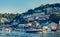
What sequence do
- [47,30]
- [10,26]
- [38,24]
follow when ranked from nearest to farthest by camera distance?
[47,30] → [38,24] → [10,26]

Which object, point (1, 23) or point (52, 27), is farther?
point (1, 23)

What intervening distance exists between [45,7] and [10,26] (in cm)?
1230

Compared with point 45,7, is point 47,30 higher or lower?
lower

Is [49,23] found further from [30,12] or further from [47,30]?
[30,12]

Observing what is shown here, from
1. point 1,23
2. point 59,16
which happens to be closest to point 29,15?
point 1,23

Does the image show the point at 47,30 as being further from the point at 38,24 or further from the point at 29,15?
the point at 29,15

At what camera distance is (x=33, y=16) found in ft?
241

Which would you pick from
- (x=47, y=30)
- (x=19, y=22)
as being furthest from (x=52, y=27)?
(x=19, y=22)

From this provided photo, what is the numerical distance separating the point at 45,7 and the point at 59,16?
13930 mm

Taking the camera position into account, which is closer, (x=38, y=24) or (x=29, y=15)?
(x=38, y=24)

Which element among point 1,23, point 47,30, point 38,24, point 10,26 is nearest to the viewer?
point 47,30

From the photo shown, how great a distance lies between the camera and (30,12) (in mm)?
77375

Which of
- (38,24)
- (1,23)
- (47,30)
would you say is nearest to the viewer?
(47,30)

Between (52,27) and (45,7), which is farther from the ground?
(45,7)
